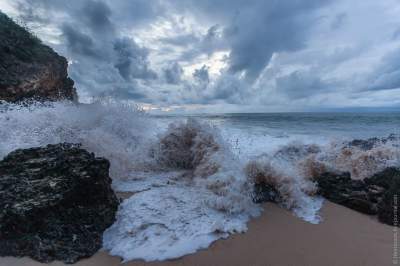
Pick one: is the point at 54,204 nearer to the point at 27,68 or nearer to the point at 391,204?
the point at 391,204

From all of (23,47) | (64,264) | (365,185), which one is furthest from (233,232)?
(23,47)

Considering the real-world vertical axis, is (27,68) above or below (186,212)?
above

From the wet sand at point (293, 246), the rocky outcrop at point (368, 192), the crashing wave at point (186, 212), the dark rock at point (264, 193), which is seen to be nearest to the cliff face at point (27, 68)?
the crashing wave at point (186, 212)

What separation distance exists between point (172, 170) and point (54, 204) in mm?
2928

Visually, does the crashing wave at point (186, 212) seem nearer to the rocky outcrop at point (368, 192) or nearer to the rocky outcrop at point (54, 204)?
the rocky outcrop at point (54, 204)

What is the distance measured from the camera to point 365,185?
514 centimetres

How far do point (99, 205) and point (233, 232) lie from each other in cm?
163

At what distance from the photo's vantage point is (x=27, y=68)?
9758 mm

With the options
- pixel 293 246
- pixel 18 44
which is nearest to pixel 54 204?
pixel 293 246

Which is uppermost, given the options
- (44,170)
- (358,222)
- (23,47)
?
(23,47)

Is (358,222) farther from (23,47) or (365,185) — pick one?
(23,47)

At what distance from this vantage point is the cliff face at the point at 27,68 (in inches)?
347

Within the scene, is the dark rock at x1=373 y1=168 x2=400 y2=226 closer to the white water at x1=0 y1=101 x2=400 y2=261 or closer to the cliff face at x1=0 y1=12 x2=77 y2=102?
the white water at x1=0 y1=101 x2=400 y2=261

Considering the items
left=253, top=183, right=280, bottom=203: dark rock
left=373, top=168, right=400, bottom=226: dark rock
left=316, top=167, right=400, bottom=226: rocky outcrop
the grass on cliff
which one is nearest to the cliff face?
the grass on cliff
